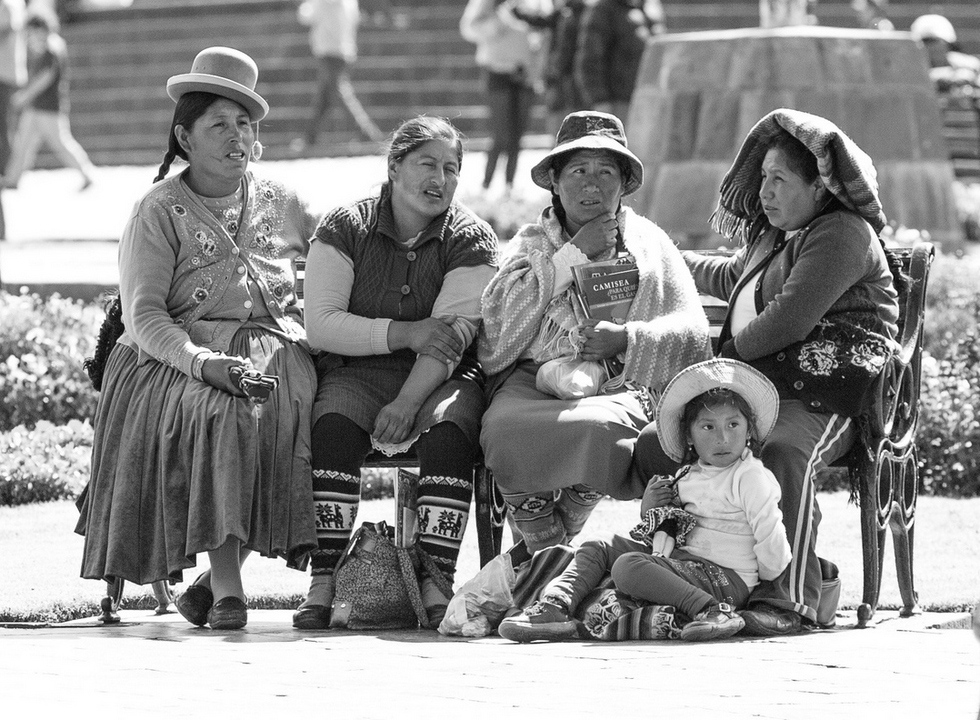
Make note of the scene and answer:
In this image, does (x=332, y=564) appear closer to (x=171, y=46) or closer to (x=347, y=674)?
(x=347, y=674)

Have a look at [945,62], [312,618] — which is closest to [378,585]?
[312,618]

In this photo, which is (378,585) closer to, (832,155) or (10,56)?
(832,155)

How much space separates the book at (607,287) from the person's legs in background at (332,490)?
2.77 feet

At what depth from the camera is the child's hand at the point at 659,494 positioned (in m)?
5.59

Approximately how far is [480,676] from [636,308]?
1.74m

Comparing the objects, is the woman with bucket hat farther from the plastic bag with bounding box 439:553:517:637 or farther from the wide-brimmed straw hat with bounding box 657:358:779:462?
the wide-brimmed straw hat with bounding box 657:358:779:462

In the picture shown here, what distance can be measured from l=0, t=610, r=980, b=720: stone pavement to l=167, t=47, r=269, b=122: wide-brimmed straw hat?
1.76 m

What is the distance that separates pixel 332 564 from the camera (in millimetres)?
5992

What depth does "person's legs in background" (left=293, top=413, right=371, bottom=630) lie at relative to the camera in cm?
599

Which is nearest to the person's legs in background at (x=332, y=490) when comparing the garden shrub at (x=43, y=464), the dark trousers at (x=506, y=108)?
the garden shrub at (x=43, y=464)

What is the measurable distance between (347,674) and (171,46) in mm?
23072

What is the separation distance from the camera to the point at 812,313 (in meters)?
5.80

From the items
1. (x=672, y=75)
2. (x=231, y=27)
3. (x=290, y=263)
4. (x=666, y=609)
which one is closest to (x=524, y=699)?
(x=666, y=609)

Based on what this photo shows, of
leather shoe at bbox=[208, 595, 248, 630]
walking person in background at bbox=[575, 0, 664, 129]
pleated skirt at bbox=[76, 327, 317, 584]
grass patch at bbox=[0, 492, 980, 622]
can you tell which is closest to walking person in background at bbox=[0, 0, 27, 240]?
walking person in background at bbox=[575, 0, 664, 129]
